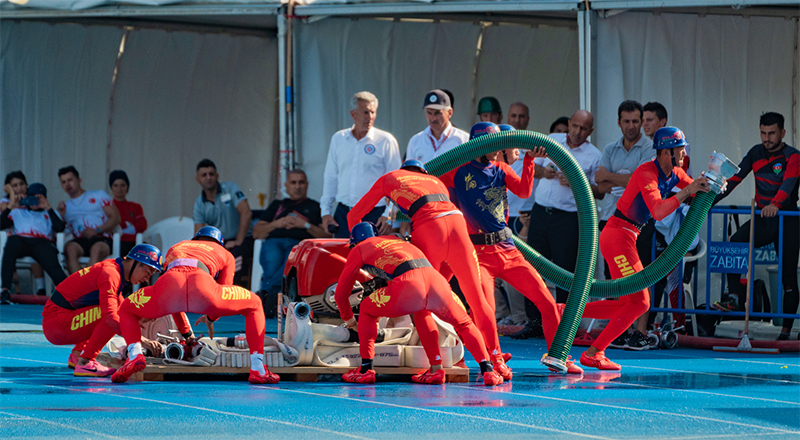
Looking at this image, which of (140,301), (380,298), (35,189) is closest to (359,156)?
(380,298)

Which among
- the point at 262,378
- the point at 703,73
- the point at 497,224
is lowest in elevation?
the point at 262,378

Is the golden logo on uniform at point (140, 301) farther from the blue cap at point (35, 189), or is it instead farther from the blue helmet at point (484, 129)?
the blue cap at point (35, 189)

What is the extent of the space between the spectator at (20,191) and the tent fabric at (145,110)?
0.71 meters

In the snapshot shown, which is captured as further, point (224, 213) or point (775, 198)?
point (224, 213)

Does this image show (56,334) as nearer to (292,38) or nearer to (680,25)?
(292,38)

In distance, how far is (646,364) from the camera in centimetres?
773

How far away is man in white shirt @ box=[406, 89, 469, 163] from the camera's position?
8.90m

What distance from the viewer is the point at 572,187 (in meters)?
7.16

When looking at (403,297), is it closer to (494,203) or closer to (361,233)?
(361,233)

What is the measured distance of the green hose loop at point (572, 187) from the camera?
7043 millimetres

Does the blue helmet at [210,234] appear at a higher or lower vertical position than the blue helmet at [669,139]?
lower

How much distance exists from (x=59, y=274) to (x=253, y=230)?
7.39ft

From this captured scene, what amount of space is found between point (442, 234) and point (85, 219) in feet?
22.2

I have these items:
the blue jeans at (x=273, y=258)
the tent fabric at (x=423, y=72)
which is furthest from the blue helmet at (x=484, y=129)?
the tent fabric at (x=423, y=72)
